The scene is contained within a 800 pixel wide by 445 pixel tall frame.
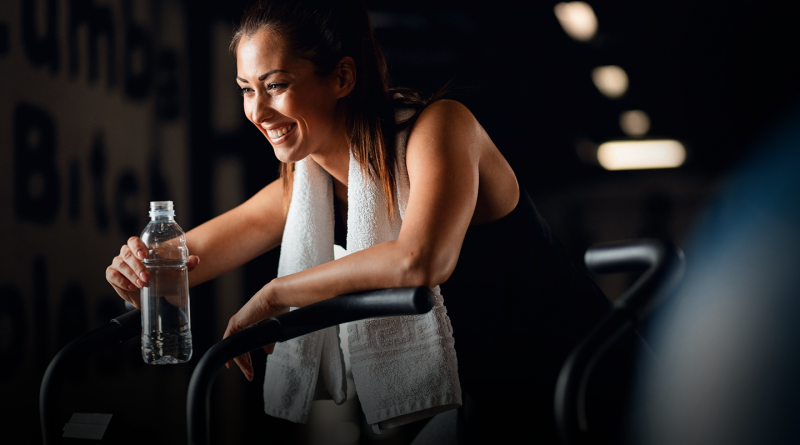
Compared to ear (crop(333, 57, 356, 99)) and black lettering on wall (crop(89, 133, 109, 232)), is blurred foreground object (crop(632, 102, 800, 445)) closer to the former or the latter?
ear (crop(333, 57, 356, 99))

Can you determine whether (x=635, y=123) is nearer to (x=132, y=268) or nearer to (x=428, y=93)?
(x=428, y=93)

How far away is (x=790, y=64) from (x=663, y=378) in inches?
40.3

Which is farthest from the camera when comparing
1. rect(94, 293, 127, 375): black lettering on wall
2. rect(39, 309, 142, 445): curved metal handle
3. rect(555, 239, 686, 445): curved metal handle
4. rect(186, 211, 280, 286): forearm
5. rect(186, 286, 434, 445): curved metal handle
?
rect(94, 293, 127, 375): black lettering on wall

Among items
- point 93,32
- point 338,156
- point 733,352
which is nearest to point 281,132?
point 338,156

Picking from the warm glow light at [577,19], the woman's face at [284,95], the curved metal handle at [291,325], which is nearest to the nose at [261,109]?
the woman's face at [284,95]

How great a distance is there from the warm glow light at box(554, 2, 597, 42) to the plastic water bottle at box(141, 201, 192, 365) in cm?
112

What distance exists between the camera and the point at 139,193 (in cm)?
148

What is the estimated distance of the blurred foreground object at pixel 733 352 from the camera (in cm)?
77

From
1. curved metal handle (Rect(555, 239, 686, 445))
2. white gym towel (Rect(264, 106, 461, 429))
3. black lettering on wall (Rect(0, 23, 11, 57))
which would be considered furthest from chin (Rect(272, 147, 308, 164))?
black lettering on wall (Rect(0, 23, 11, 57))

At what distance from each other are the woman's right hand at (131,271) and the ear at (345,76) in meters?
0.45

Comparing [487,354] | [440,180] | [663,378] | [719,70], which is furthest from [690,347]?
[719,70]

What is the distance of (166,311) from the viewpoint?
1116 millimetres

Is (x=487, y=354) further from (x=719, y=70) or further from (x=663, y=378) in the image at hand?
(x=719, y=70)

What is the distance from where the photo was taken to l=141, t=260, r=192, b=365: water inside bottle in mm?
1042
